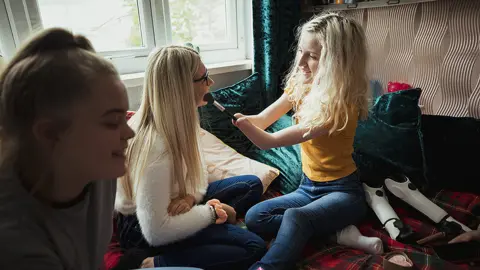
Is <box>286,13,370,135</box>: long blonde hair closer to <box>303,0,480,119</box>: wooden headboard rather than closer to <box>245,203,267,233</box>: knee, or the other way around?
<box>245,203,267,233</box>: knee

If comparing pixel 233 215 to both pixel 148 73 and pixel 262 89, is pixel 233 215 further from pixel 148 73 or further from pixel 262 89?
pixel 262 89

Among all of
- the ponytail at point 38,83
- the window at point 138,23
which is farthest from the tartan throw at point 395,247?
the window at point 138,23

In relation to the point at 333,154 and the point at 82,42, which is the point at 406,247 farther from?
the point at 82,42

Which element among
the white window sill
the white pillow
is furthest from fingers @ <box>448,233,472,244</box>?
the white window sill

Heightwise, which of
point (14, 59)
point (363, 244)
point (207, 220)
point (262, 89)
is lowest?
point (363, 244)

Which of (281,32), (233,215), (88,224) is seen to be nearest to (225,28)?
(281,32)

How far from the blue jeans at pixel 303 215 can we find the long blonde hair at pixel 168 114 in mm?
362

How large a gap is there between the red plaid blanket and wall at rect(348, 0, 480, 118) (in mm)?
413

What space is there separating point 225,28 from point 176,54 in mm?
1181

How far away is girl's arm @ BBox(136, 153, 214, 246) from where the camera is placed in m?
0.97

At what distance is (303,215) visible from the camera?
3.76 feet

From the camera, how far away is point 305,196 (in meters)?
1.32

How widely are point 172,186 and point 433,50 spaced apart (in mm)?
1315

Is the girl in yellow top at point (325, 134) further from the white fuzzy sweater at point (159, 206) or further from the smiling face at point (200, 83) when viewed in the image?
the white fuzzy sweater at point (159, 206)
